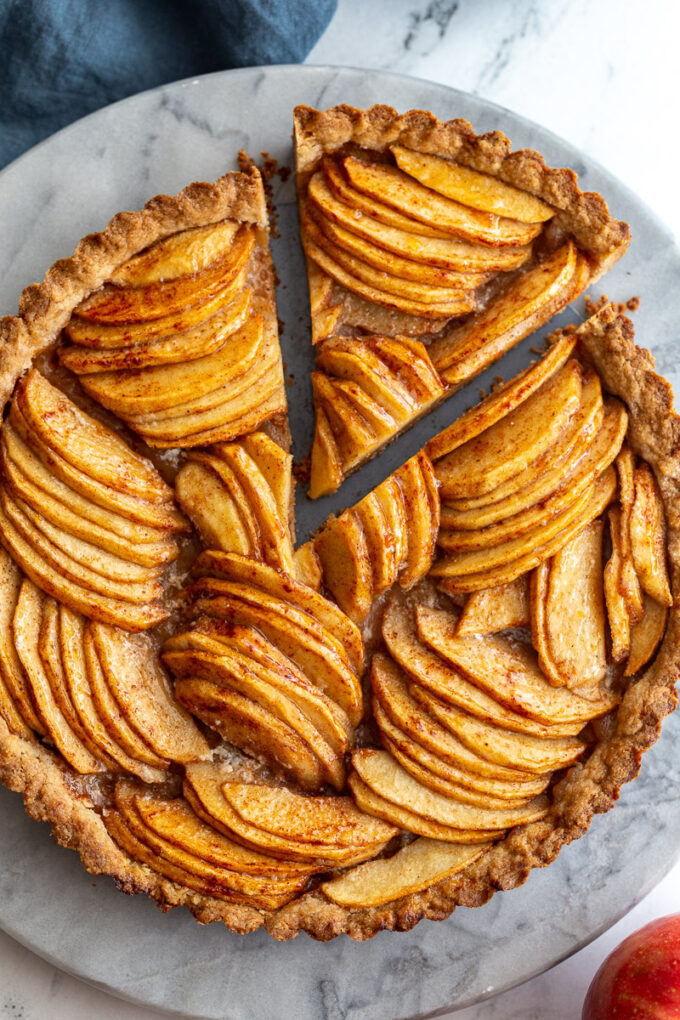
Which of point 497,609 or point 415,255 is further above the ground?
point 415,255

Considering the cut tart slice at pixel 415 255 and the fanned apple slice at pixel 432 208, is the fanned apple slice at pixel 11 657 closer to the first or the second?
the cut tart slice at pixel 415 255

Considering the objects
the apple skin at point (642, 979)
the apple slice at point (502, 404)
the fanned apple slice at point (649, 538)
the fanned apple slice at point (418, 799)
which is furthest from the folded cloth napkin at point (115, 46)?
the apple skin at point (642, 979)

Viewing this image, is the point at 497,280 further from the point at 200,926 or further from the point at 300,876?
the point at 200,926

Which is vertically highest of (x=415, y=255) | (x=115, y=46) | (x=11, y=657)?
(x=415, y=255)

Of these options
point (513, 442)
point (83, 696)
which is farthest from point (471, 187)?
point (83, 696)

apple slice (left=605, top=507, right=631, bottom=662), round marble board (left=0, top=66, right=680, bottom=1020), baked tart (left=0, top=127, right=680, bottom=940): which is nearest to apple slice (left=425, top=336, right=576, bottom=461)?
baked tart (left=0, top=127, right=680, bottom=940)

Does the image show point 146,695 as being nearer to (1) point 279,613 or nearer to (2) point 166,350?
(1) point 279,613

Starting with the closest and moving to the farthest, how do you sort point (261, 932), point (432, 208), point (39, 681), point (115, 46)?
point (39, 681)
point (432, 208)
point (261, 932)
point (115, 46)

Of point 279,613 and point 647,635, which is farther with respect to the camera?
point 647,635
